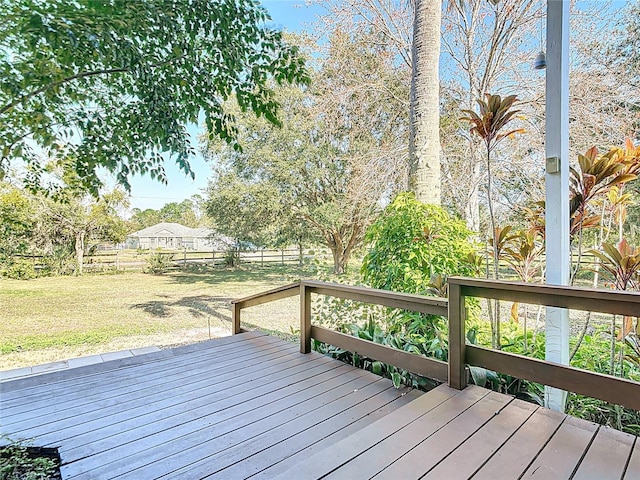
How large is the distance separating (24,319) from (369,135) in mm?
7815

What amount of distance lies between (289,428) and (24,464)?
132 cm

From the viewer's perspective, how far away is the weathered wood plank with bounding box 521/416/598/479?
139cm

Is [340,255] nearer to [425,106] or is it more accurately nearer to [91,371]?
[425,106]

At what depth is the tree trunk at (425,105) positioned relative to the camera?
3693mm

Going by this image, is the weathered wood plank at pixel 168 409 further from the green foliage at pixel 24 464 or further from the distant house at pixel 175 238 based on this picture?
the distant house at pixel 175 238

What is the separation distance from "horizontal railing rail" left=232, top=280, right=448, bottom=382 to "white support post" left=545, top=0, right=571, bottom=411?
61cm

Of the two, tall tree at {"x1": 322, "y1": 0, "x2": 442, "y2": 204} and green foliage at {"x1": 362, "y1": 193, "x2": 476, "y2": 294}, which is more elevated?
tall tree at {"x1": 322, "y1": 0, "x2": 442, "y2": 204}

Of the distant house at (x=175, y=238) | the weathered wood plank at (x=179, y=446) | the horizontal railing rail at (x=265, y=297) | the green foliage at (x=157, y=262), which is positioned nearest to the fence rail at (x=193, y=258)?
the green foliage at (x=157, y=262)

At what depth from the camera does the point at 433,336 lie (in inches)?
117

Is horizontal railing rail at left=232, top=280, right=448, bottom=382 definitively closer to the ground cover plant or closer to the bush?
the ground cover plant

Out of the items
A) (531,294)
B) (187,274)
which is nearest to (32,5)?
(531,294)

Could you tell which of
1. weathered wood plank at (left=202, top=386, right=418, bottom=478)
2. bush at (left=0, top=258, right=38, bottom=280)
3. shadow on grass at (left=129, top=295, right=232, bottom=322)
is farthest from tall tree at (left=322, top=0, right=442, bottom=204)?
bush at (left=0, top=258, right=38, bottom=280)

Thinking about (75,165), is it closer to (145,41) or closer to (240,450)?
(145,41)

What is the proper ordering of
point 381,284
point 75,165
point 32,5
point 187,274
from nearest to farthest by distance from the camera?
point 32,5
point 75,165
point 381,284
point 187,274
